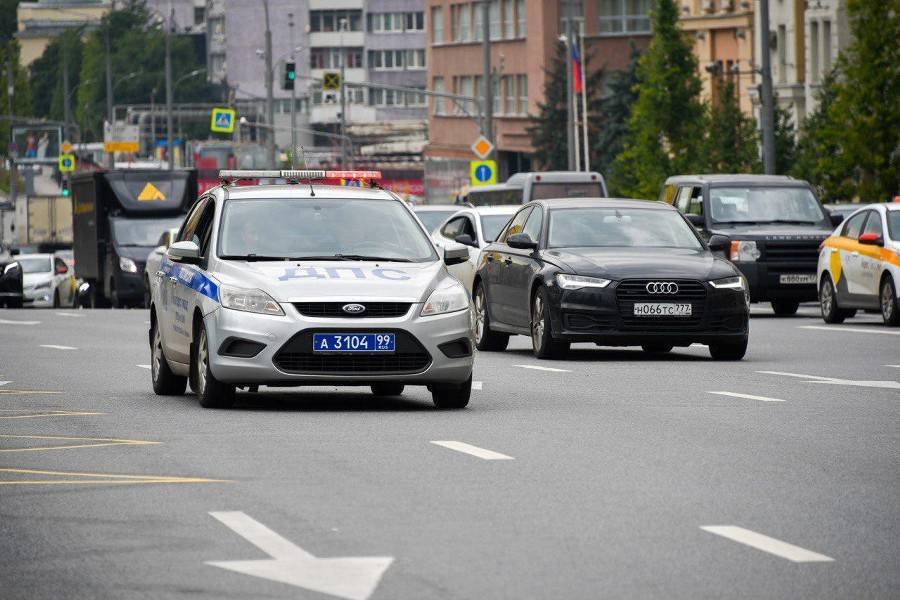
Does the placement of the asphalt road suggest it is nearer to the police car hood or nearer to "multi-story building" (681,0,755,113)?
the police car hood

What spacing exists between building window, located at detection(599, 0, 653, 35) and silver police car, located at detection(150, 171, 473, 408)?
96.1m

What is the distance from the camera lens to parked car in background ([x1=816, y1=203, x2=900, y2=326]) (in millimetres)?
28641

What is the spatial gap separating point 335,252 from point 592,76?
89.5 m

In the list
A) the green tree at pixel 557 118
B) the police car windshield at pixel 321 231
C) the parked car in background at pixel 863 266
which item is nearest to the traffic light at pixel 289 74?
the green tree at pixel 557 118

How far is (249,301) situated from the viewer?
50.8 ft

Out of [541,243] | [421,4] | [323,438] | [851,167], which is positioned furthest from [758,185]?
[421,4]

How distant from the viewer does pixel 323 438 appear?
44.4ft

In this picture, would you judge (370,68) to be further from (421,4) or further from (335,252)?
(335,252)

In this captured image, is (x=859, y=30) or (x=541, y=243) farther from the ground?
(x=859, y=30)

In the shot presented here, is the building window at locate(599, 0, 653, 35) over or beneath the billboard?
over

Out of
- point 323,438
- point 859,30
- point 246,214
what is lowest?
point 323,438

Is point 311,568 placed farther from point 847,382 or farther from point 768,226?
point 768,226

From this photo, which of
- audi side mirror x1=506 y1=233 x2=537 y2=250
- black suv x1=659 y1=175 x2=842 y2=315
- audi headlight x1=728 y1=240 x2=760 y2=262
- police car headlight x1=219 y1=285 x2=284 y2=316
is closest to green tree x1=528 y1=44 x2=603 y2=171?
black suv x1=659 y1=175 x2=842 y2=315

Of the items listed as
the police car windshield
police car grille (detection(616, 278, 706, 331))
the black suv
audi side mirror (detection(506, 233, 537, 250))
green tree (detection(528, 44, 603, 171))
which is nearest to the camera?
the police car windshield
